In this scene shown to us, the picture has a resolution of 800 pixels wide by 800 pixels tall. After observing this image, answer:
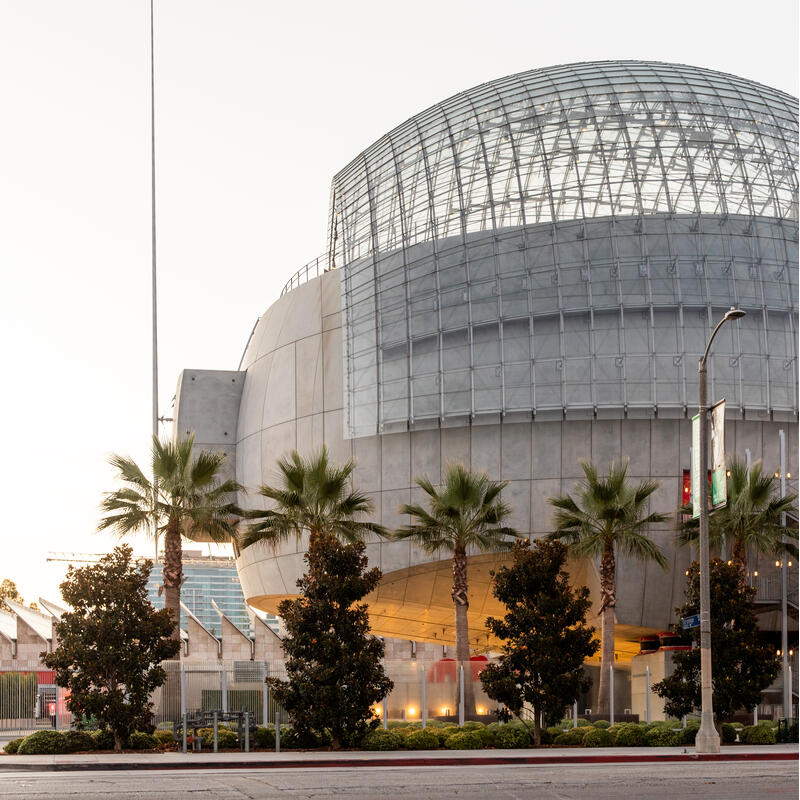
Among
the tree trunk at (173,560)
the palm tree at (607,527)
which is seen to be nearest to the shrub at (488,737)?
the palm tree at (607,527)

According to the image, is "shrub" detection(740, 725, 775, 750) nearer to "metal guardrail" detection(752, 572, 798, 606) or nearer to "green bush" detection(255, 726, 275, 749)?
"metal guardrail" detection(752, 572, 798, 606)

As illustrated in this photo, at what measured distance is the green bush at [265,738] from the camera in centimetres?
3441

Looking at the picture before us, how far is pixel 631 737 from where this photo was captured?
3462cm

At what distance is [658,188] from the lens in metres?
51.2

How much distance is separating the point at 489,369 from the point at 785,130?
56.8ft

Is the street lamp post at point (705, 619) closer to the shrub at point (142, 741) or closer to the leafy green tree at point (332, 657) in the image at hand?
the leafy green tree at point (332, 657)

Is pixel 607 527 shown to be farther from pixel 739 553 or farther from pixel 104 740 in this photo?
pixel 104 740

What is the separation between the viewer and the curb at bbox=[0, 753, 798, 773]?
1047 inches

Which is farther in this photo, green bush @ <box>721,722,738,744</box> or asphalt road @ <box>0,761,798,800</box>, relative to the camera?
green bush @ <box>721,722,738,744</box>

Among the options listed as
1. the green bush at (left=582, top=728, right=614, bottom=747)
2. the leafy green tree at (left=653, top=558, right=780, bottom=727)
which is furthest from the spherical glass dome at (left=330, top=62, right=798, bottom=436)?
the green bush at (left=582, top=728, right=614, bottom=747)

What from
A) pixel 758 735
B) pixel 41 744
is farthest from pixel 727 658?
pixel 41 744

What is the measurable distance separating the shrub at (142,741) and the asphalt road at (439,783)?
844 cm

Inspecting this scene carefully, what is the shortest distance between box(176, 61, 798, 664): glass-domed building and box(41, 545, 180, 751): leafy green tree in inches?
743

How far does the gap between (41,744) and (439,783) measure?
15.0 meters
